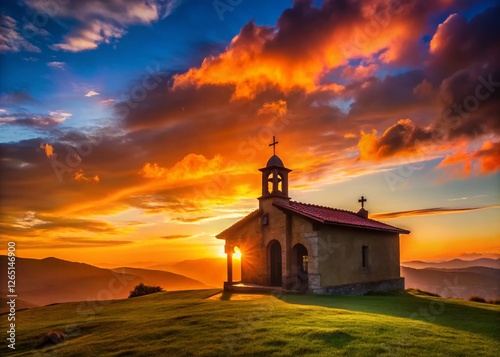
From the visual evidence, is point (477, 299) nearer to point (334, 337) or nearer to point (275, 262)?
point (275, 262)

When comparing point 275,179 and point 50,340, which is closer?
point 50,340

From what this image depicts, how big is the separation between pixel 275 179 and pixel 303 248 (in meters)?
5.19

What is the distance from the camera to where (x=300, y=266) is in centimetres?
2714

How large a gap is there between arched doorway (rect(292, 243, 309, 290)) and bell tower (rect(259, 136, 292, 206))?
3729mm

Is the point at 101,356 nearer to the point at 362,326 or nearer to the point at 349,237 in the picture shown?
the point at 362,326

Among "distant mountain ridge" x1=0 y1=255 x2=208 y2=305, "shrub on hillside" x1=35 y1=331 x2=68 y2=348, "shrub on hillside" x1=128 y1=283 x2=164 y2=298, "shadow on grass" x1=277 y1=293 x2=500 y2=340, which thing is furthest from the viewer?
"distant mountain ridge" x1=0 y1=255 x2=208 y2=305

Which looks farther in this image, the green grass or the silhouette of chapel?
the silhouette of chapel

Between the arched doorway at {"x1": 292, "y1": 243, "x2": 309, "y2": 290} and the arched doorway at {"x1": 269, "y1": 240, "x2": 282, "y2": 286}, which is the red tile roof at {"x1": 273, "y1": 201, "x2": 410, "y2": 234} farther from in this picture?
the arched doorway at {"x1": 269, "y1": 240, "x2": 282, "y2": 286}

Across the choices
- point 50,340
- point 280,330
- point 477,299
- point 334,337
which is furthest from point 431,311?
point 50,340

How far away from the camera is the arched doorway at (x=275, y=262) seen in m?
27.3

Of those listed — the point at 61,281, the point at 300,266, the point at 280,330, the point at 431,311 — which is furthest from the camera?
the point at 61,281

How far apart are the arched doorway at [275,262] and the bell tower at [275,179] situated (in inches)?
129

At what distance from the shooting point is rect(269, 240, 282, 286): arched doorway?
27292mm

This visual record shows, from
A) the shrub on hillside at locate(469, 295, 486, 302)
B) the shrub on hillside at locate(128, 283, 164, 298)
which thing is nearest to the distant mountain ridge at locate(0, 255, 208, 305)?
the shrub on hillside at locate(128, 283, 164, 298)
